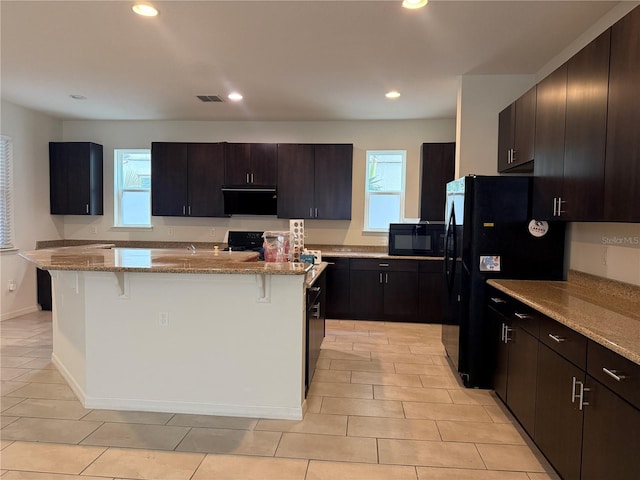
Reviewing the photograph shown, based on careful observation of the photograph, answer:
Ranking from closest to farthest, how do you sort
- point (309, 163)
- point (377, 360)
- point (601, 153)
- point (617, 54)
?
point (617, 54), point (601, 153), point (377, 360), point (309, 163)

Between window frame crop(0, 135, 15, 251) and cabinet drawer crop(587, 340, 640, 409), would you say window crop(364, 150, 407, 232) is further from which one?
window frame crop(0, 135, 15, 251)

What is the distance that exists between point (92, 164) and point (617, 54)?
19.9 ft

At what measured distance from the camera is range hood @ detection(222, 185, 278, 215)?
5.62 m

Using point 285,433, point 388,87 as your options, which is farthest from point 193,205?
point 285,433

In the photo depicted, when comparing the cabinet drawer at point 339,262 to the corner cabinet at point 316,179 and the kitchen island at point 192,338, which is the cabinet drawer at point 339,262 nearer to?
the corner cabinet at point 316,179

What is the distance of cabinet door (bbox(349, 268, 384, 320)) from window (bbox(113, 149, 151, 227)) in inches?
128

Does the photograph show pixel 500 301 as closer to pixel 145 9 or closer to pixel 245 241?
pixel 145 9

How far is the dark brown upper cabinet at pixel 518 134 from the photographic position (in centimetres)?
311

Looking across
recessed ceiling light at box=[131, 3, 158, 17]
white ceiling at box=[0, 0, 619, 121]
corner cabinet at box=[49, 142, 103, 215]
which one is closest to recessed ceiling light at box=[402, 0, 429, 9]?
white ceiling at box=[0, 0, 619, 121]

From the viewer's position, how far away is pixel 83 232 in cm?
618

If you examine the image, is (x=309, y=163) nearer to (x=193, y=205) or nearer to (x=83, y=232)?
Answer: (x=193, y=205)

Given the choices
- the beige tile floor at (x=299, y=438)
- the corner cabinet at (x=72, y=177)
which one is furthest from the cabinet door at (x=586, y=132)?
the corner cabinet at (x=72, y=177)

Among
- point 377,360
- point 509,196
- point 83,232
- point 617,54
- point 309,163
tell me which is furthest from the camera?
point 83,232

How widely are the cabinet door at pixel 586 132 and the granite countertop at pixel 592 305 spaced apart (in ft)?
1.65
